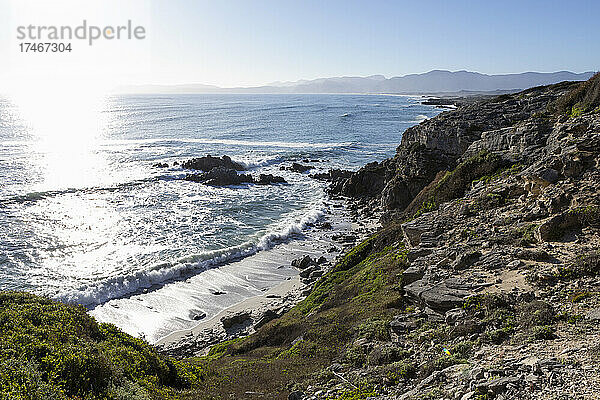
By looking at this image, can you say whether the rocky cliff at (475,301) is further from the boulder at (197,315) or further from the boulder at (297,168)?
the boulder at (297,168)

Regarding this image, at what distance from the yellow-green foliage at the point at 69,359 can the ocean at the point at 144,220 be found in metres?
8.38

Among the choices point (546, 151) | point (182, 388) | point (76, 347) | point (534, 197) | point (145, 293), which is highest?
point (546, 151)

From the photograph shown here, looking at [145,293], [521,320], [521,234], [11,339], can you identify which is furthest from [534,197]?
[145,293]

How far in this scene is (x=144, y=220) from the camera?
1400 inches

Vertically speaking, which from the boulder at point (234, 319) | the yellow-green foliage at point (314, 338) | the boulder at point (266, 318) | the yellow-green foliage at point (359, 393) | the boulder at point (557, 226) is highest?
the boulder at point (557, 226)

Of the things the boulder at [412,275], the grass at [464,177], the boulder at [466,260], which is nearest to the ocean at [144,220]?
the grass at [464,177]

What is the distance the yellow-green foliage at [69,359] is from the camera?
26.2ft

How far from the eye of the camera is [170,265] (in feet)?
86.1

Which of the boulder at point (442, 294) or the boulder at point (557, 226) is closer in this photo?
the boulder at point (442, 294)

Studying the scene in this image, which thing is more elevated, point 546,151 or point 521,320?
point 546,151

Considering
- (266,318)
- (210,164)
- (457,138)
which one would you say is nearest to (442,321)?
(266,318)

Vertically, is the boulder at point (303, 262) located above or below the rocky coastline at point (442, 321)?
below

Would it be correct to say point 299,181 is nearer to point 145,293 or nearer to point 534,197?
point 145,293

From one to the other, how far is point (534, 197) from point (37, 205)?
1696 inches
